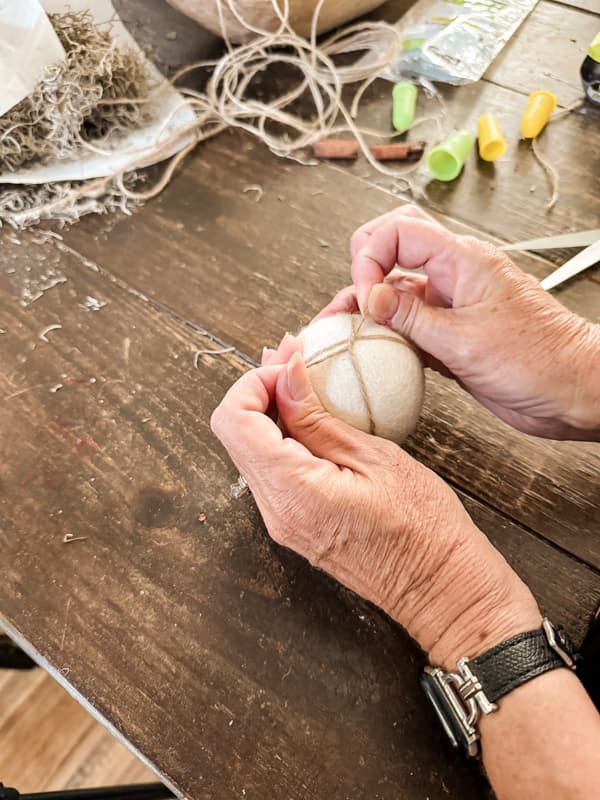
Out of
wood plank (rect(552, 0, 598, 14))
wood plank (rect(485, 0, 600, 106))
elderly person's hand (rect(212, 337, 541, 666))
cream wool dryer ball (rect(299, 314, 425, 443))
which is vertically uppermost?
wood plank (rect(552, 0, 598, 14))

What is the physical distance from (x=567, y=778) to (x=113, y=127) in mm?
1002

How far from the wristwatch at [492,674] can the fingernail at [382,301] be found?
313 millimetres

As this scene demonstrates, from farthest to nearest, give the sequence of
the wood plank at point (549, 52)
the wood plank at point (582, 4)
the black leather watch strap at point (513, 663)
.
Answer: the wood plank at point (582, 4) → the wood plank at point (549, 52) → the black leather watch strap at point (513, 663)

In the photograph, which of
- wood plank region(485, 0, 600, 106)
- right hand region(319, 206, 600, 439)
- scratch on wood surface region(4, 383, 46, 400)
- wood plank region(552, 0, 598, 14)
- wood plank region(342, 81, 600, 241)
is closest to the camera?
right hand region(319, 206, 600, 439)

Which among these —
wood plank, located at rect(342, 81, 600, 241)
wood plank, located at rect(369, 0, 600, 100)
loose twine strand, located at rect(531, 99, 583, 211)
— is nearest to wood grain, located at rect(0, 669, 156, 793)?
wood plank, located at rect(342, 81, 600, 241)

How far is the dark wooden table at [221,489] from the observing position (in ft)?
1.88

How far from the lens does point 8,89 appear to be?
92 cm

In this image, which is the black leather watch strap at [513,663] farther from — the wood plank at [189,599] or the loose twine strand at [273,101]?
the loose twine strand at [273,101]

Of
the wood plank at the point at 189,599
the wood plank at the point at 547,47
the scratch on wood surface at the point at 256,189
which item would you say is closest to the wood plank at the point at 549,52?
the wood plank at the point at 547,47

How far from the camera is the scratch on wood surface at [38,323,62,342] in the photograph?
0.82 meters

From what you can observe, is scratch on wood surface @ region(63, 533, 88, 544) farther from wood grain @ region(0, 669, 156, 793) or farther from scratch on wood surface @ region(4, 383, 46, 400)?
wood grain @ region(0, 669, 156, 793)

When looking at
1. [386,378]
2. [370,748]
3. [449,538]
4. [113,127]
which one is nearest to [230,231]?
[113,127]

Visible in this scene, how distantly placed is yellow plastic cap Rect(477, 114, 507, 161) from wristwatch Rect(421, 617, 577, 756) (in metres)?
0.70

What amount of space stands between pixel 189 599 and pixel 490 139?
761mm
